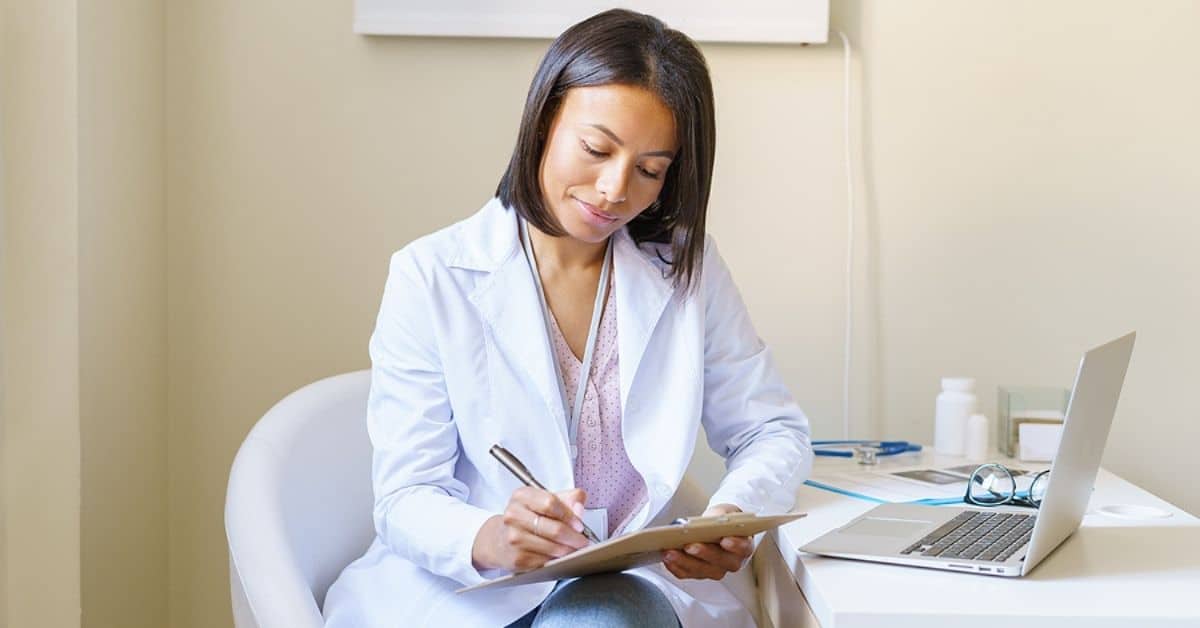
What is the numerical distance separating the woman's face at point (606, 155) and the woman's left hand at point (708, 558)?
378mm

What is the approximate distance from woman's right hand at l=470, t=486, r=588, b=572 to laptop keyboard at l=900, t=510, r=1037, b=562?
31 centimetres

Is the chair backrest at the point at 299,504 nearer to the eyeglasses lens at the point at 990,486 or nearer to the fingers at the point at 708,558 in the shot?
the fingers at the point at 708,558

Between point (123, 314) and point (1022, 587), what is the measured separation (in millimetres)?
1350

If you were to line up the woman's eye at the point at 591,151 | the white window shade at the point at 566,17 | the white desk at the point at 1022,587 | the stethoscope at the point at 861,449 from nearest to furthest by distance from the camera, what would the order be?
the white desk at the point at 1022,587
the woman's eye at the point at 591,151
the stethoscope at the point at 861,449
the white window shade at the point at 566,17

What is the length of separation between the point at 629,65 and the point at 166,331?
1056 millimetres

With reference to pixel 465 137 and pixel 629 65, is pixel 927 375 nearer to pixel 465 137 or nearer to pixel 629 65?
pixel 465 137

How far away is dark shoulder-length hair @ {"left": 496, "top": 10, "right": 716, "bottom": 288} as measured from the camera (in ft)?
4.56

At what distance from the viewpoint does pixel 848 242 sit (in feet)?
6.96

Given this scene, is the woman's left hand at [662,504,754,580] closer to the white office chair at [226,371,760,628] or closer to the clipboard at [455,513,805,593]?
the clipboard at [455,513,805,593]

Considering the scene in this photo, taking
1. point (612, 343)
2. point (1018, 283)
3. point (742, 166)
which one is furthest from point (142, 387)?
point (1018, 283)

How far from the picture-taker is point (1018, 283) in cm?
214

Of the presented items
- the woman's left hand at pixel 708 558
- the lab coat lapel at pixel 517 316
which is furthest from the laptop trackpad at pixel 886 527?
the lab coat lapel at pixel 517 316

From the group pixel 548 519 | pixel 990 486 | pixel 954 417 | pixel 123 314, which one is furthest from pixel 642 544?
pixel 123 314

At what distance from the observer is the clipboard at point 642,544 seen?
1076 millimetres
